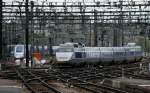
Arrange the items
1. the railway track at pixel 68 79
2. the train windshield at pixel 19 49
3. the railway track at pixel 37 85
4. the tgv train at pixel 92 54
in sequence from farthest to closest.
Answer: the train windshield at pixel 19 49 → the tgv train at pixel 92 54 → the railway track at pixel 68 79 → the railway track at pixel 37 85

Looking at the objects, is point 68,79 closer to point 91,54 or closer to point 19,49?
point 91,54

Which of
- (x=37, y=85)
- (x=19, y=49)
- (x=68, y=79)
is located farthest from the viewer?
(x=19, y=49)

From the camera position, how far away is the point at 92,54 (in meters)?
49.8

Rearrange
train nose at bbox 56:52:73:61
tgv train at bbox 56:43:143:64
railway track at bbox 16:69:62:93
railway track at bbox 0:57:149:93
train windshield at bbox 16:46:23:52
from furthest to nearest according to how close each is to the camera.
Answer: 1. train windshield at bbox 16:46:23:52
2. tgv train at bbox 56:43:143:64
3. train nose at bbox 56:52:73:61
4. railway track at bbox 0:57:149:93
5. railway track at bbox 16:69:62:93

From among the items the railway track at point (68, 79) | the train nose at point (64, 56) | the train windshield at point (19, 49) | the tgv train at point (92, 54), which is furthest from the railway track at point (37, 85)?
the train windshield at point (19, 49)

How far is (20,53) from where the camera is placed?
222 ft

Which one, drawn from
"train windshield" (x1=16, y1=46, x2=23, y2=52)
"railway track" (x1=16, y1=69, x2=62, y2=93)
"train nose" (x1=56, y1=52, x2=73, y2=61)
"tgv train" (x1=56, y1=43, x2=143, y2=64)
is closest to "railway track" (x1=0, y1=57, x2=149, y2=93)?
"railway track" (x1=16, y1=69, x2=62, y2=93)

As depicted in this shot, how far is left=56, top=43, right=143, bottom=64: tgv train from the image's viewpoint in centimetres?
4560

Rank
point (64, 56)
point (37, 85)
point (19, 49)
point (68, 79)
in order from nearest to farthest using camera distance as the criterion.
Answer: point (37, 85), point (68, 79), point (64, 56), point (19, 49)

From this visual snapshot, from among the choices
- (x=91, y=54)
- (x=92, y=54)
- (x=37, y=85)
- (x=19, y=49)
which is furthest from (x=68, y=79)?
(x=19, y=49)

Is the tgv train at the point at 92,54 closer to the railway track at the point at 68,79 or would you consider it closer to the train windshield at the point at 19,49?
the railway track at the point at 68,79

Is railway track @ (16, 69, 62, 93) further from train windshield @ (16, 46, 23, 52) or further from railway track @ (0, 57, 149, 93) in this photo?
train windshield @ (16, 46, 23, 52)

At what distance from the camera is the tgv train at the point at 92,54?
45.6m

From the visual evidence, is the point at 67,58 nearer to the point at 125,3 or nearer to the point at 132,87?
the point at 125,3
